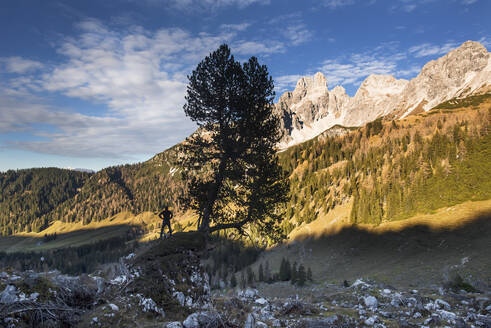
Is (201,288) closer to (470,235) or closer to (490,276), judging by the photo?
(490,276)

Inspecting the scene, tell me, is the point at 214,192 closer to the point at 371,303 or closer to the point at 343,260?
the point at 371,303

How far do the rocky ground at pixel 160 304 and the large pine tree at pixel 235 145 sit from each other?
5128mm

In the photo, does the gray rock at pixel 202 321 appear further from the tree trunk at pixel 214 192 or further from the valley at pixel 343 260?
A: the tree trunk at pixel 214 192

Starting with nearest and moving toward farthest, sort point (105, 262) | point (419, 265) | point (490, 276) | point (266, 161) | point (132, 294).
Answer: point (132, 294), point (266, 161), point (490, 276), point (419, 265), point (105, 262)

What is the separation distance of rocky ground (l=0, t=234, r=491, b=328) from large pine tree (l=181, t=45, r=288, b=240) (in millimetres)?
5128

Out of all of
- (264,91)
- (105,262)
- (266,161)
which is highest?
(264,91)

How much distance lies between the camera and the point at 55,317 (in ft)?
20.2

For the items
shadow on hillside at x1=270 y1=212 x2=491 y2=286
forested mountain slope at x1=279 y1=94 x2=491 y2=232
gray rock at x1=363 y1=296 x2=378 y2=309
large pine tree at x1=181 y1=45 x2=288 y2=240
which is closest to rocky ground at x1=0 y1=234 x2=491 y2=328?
gray rock at x1=363 y1=296 x2=378 y2=309

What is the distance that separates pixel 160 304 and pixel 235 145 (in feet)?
37.1

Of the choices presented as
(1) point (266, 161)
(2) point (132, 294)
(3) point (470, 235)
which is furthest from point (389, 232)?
(2) point (132, 294)

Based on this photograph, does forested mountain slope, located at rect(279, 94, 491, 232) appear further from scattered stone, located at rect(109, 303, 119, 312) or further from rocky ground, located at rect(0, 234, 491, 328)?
scattered stone, located at rect(109, 303, 119, 312)

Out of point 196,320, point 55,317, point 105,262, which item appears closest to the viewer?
point 55,317

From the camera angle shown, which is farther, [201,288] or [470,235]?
[470,235]

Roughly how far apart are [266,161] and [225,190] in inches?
149
